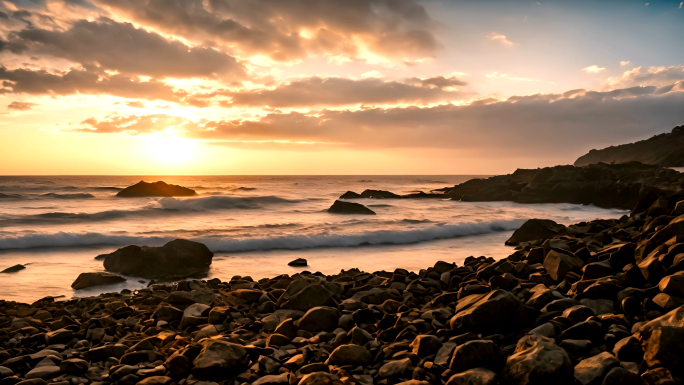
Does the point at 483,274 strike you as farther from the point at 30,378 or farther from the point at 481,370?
the point at 30,378

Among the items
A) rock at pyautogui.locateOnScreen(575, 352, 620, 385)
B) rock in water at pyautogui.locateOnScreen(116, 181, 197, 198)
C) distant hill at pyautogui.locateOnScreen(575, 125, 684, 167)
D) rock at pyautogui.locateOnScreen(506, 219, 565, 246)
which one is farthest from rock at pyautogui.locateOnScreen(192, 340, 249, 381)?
distant hill at pyautogui.locateOnScreen(575, 125, 684, 167)

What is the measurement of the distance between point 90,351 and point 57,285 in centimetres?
567

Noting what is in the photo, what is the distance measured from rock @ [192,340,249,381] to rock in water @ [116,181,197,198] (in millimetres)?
38716

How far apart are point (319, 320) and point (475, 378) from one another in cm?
213

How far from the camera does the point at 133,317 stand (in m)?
5.79

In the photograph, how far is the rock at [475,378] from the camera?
3.00m

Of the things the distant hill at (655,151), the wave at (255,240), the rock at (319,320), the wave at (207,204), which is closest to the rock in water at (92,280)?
the wave at (255,240)

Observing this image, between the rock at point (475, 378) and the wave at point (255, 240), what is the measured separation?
1135 cm

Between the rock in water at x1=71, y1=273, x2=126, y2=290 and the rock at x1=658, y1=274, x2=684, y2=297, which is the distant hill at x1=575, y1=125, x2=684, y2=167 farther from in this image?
the rock in water at x1=71, y1=273, x2=126, y2=290

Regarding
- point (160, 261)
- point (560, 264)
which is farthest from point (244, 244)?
point (560, 264)

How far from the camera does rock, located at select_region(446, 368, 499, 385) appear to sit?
300 centimetres

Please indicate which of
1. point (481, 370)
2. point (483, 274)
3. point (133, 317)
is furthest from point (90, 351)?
point (483, 274)

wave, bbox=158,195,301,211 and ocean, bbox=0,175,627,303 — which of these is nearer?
ocean, bbox=0,175,627,303

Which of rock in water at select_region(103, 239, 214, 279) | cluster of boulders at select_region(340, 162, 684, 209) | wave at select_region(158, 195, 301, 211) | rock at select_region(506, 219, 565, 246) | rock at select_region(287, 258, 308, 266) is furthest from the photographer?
wave at select_region(158, 195, 301, 211)
